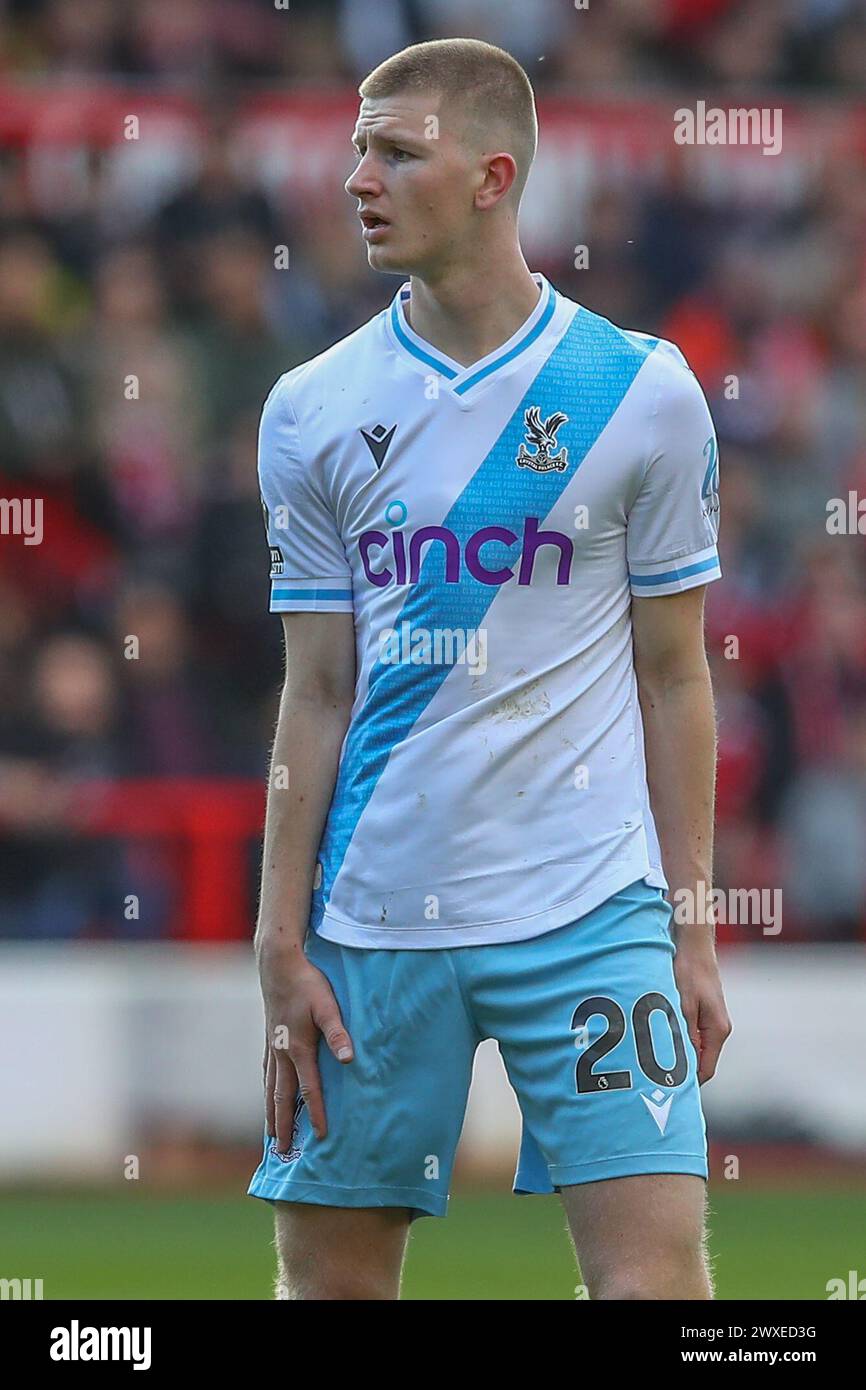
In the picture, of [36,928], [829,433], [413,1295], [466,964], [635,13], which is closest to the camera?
[466,964]

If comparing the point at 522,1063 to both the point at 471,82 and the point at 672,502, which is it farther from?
the point at 471,82

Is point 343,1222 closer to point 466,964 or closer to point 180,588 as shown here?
point 466,964

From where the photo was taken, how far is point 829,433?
10336 mm

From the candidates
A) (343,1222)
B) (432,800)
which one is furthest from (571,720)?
(343,1222)

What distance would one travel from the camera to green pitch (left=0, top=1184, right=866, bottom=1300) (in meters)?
Result: 6.73

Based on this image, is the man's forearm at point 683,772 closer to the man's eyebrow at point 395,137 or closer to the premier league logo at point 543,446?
the premier league logo at point 543,446

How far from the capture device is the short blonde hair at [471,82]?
3.72 meters

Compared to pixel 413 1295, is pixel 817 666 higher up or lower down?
higher up

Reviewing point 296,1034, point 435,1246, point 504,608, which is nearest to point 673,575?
point 504,608

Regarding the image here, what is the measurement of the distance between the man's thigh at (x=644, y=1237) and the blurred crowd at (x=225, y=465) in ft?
17.9

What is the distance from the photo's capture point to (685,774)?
3762 millimetres
